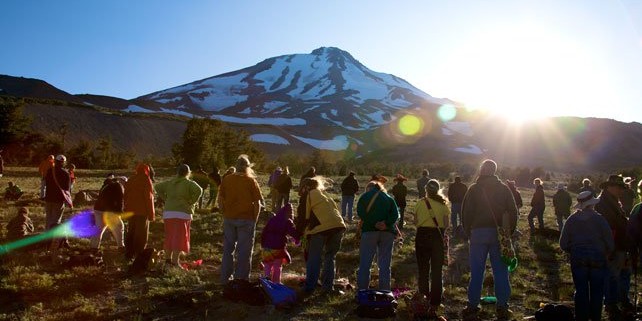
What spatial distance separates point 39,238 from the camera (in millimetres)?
10984

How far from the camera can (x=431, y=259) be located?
7.95 m

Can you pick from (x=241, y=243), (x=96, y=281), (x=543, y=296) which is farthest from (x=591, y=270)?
(x=96, y=281)

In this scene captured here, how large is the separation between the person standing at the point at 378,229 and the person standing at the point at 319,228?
0.45 metres

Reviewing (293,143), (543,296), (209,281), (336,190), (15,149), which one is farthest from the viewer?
(293,143)

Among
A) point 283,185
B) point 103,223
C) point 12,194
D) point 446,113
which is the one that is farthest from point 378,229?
point 446,113

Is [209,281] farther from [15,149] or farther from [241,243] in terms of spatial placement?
[15,149]

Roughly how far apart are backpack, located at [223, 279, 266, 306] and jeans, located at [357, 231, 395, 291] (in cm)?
159

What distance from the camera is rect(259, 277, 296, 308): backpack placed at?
298 inches

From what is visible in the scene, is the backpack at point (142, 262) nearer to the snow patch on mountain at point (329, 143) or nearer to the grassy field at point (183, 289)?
the grassy field at point (183, 289)

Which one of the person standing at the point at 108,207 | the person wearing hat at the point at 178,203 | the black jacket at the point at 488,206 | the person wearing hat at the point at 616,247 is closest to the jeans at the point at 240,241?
the person wearing hat at the point at 178,203

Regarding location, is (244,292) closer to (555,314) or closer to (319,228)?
(319,228)

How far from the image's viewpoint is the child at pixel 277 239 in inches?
339

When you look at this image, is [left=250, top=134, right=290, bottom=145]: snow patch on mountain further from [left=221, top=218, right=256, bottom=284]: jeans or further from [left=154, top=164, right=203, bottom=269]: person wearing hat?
[left=221, top=218, right=256, bottom=284]: jeans

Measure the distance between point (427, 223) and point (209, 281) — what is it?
395 centimetres
